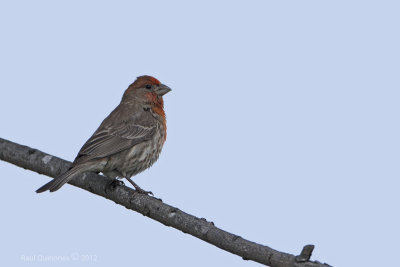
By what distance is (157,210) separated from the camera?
7.39 metres

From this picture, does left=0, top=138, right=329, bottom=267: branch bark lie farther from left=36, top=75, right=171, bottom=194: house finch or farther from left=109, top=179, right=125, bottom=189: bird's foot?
left=36, top=75, right=171, bottom=194: house finch

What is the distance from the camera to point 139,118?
370 inches

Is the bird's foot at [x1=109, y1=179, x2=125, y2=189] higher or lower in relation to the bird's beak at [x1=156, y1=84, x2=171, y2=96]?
lower

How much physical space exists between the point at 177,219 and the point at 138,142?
2.22m

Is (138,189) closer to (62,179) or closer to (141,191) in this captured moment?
(141,191)

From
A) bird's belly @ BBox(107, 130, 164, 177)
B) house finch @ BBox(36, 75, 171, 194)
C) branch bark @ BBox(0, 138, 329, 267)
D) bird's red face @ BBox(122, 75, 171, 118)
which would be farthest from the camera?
bird's red face @ BBox(122, 75, 171, 118)

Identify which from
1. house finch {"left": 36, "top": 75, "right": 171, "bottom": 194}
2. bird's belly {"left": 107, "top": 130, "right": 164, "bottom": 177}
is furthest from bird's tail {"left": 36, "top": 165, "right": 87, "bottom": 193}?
bird's belly {"left": 107, "top": 130, "right": 164, "bottom": 177}

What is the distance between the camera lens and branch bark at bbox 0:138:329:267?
19.9 ft

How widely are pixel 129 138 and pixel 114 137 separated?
23 centimetres

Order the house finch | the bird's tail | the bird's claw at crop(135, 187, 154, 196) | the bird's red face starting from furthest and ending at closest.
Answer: the bird's red face
the house finch
the bird's claw at crop(135, 187, 154, 196)
the bird's tail

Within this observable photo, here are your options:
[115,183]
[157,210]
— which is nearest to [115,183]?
[115,183]

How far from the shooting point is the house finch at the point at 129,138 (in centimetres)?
834

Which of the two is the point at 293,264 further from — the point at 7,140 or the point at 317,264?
the point at 7,140

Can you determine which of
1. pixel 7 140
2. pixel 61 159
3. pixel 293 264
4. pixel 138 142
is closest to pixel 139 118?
pixel 138 142
